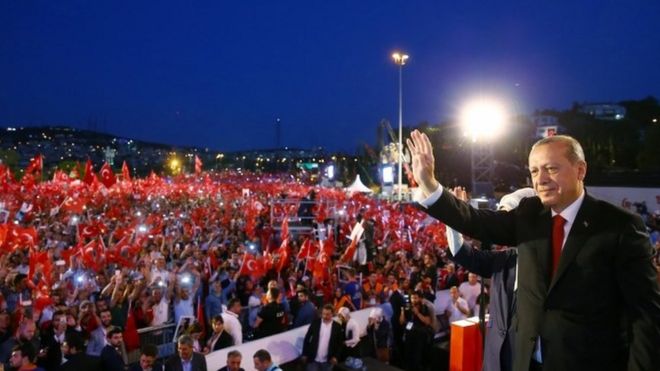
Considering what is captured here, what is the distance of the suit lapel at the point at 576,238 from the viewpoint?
6.35 ft

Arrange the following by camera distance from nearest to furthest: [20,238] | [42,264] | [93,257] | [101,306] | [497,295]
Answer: [497,295]
[101,306]
[42,264]
[93,257]
[20,238]

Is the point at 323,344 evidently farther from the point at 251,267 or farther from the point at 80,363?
the point at 251,267

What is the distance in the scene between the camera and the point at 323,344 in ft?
24.3

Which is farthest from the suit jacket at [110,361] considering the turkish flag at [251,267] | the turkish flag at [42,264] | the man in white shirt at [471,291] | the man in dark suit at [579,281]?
the man in white shirt at [471,291]

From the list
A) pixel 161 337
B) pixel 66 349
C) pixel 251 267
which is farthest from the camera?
pixel 251 267

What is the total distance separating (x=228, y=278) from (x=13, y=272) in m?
3.98

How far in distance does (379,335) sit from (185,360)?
3554 millimetres

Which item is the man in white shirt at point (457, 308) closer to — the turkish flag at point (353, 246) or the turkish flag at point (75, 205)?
the turkish flag at point (353, 246)

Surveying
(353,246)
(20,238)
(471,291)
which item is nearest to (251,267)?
(353,246)

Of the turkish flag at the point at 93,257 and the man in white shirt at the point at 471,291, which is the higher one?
the turkish flag at the point at 93,257

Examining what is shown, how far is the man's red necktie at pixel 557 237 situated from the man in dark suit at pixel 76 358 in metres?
5.19

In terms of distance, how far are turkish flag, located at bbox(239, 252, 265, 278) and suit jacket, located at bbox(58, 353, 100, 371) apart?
5.42m

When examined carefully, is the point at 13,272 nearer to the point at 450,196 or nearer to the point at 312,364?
the point at 312,364

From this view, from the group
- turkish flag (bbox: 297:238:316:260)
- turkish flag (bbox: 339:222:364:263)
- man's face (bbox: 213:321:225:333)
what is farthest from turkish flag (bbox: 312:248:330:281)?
man's face (bbox: 213:321:225:333)
